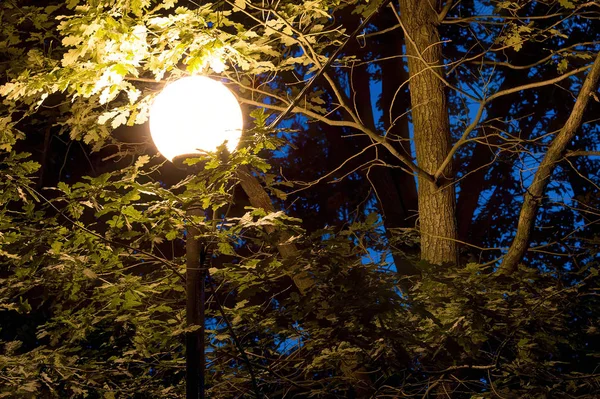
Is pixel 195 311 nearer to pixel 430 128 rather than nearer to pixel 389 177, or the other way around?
pixel 430 128

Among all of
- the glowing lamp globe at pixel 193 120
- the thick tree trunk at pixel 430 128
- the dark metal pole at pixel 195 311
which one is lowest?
the dark metal pole at pixel 195 311

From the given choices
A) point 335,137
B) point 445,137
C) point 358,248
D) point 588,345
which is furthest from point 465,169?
point 358,248

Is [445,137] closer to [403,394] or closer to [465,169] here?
[403,394]

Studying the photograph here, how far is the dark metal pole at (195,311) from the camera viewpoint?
9.37 ft

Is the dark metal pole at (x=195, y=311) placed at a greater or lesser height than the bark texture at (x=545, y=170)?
lesser

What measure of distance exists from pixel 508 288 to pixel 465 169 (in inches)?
237

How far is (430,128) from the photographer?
192 inches

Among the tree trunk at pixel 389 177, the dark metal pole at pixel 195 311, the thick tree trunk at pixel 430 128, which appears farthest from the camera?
the tree trunk at pixel 389 177

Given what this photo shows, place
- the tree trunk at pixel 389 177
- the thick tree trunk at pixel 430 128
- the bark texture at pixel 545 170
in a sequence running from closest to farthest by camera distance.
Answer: the bark texture at pixel 545 170 → the thick tree trunk at pixel 430 128 → the tree trunk at pixel 389 177

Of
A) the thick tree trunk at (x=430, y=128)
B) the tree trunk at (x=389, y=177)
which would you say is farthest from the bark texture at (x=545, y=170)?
the tree trunk at (x=389, y=177)

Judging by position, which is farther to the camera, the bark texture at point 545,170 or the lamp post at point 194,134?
the bark texture at point 545,170

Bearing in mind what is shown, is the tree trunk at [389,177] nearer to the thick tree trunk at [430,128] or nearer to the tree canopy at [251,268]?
the thick tree trunk at [430,128]

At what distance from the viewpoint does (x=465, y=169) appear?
951 cm

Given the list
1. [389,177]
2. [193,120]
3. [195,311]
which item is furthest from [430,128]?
[389,177]
